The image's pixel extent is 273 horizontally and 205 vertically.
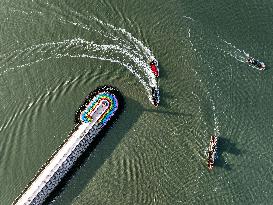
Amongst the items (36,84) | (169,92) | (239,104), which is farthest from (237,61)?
(36,84)

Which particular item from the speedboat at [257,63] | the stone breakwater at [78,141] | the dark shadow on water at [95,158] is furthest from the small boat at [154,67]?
the speedboat at [257,63]

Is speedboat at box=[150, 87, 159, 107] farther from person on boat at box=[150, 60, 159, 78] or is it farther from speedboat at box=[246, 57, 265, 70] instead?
speedboat at box=[246, 57, 265, 70]

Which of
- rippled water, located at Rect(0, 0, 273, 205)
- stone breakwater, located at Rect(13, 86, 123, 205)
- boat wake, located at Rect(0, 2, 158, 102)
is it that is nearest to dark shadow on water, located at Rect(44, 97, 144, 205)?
rippled water, located at Rect(0, 0, 273, 205)

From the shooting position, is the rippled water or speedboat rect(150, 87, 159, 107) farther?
speedboat rect(150, 87, 159, 107)

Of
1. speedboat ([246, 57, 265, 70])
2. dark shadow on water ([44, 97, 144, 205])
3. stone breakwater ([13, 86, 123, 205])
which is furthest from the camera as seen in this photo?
speedboat ([246, 57, 265, 70])

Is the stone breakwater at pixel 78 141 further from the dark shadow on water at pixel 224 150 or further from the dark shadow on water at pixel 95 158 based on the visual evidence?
the dark shadow on water at pixel 224 150
